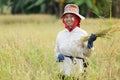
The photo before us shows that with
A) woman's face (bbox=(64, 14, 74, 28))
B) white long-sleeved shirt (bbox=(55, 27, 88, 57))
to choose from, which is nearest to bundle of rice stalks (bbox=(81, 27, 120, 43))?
white long-sleeved shirt (bbox=(55, 27, 88, 57))

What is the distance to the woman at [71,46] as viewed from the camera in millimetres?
4863

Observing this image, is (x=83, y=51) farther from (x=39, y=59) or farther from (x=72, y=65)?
(x=39, y=59)

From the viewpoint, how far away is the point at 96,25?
4938mm

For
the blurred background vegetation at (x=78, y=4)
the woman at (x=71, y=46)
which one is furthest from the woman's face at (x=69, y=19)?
the blurred background vegetation at (x=78, y=4)

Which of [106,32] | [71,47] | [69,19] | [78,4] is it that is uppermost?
[78,4]

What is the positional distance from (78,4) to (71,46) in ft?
1.45

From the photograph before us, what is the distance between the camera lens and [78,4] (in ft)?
15.7

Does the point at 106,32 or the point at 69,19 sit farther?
the point at 69,19

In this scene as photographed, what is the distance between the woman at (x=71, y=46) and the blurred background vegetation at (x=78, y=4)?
17 cm

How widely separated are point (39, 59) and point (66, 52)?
131cm

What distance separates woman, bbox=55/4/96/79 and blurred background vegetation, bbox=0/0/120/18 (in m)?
0.17

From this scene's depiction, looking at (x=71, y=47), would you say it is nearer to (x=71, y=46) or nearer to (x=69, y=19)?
(x=71, y=46)

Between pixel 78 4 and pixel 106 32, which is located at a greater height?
pixel 78 4

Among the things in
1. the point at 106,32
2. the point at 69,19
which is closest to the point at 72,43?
the point at 69,19
